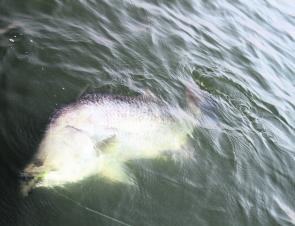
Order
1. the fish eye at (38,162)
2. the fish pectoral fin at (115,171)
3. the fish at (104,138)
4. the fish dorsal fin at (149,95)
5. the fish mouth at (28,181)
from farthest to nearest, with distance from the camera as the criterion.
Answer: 1. the fish dorsal fin at (149,95)
2. the fish pectoral fin at (115,171)
3. the fish at (104,138)
4. the fish eye at (38,162)
5. the fish mouth at (28,181)

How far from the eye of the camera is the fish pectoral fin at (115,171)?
5.40 meters

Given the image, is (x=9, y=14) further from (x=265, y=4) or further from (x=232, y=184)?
(x=265, y=4)

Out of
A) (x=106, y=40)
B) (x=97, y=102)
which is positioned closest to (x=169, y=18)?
(x=106, y=40)

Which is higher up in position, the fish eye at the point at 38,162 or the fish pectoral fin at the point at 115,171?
the fish eye at the point at 38,162

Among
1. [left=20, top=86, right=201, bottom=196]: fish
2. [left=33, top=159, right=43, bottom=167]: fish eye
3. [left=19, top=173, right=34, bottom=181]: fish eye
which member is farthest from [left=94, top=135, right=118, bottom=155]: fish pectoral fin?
[left=19, top=173, right=34, bottom=181]: fish eye

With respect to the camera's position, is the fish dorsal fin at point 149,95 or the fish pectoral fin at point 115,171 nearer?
the fish pectoral fin at point 115,171

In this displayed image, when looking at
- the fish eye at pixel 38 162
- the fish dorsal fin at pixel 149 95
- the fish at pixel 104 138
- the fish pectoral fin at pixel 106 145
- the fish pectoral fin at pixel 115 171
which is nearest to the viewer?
the fish eye at pixel 38 162

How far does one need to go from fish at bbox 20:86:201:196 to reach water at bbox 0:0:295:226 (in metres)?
0.13

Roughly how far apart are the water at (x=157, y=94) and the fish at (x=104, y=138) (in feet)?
0.44

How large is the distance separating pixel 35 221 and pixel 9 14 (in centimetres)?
383

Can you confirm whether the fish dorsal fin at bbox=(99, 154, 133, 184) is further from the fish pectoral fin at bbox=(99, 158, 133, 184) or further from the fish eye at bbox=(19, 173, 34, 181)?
the fish eye at bbox=(19, 173, 34, 181)

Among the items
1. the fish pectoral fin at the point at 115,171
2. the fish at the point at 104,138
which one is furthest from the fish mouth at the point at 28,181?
the fish pectoral fin at the point at 115,171

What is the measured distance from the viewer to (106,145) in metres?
5.64

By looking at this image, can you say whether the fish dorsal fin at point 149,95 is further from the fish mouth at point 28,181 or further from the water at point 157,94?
the fish mouth at point 28,181
